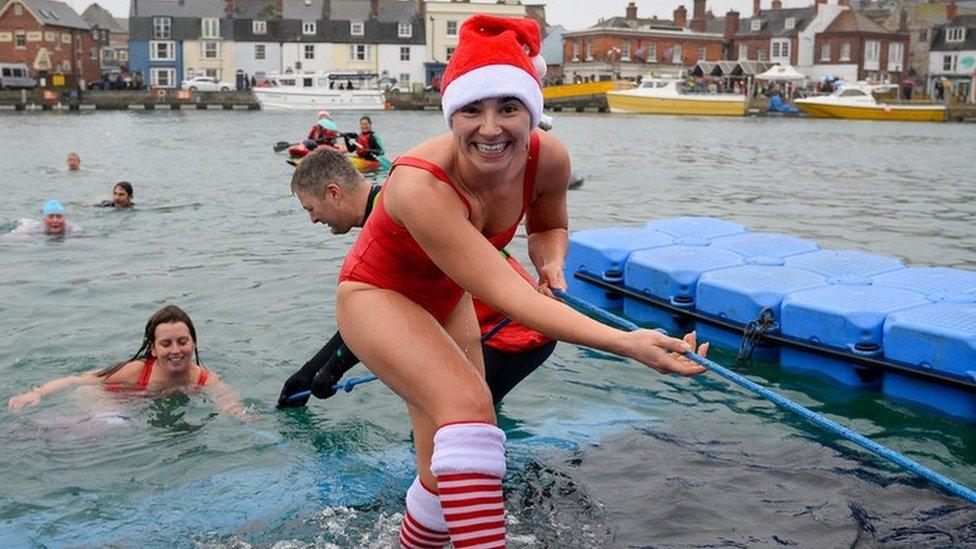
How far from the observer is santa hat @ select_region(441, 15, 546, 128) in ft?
13.1

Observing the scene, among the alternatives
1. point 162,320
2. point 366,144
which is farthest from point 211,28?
point 162,320

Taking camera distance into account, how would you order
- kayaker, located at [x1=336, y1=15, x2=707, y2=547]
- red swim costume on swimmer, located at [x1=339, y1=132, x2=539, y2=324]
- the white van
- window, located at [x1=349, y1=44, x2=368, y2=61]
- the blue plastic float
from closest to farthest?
1. kayaker, located at [x1=336, y1=15, x2=707, y2=547]
2. red swim costume on swimmer, located at [x1=339, y1=132, x2=539, y2=324]
3. the blue plastic float
4. the white van
5. window, located at [x1=349, y1=44, x2=368, y2=61]

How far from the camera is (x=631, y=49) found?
98312mm

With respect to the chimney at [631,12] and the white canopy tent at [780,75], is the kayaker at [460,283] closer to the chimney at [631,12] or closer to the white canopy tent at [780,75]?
the white canopy tent at [780,75]

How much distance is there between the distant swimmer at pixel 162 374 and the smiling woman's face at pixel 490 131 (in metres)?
4.77

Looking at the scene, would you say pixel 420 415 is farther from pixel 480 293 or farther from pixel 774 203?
pixel 774 203

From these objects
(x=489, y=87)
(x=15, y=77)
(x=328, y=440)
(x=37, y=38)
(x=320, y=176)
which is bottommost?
(x=328, y=440)

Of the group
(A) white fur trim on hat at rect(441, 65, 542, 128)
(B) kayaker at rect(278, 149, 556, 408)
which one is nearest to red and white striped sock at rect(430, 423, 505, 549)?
(A) white fur trim on hat at rect(441, 65, 542, 128)

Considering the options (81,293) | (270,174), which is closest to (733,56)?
(270,174)

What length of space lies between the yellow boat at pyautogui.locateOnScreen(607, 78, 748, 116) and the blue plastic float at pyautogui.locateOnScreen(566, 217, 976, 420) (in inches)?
2451

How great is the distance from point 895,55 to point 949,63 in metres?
4.88

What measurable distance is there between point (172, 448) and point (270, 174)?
2237 centimetres

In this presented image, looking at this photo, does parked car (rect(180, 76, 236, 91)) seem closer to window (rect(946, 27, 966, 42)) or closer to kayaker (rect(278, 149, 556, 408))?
window (rect(946, 27, 966, 42))

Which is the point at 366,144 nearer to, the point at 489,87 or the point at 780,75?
the point at 489,87
